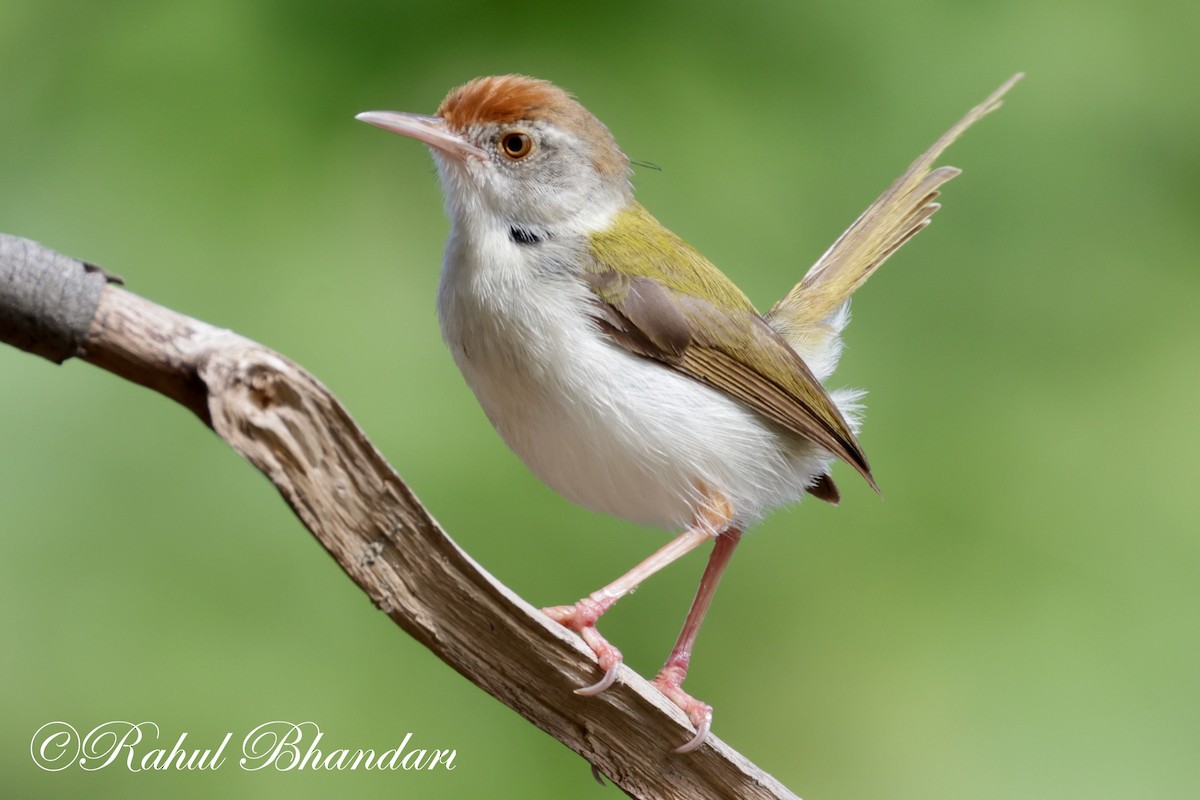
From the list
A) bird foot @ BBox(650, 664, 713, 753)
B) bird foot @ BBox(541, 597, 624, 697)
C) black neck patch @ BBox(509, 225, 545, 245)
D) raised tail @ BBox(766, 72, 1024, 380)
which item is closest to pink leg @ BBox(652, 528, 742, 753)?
bird foot @ BBox(650, 664, 713, 753)

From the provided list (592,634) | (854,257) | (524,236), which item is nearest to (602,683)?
(592,634)

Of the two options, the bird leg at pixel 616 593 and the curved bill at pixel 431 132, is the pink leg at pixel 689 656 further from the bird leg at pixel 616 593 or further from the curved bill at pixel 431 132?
the curved bill at pixel 431 132

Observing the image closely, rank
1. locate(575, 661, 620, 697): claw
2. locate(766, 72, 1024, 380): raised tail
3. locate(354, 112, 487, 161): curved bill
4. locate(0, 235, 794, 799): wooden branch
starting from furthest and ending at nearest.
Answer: locate(766, 72, 1024, 380): raised tail < locate(354, 112, 487, 161): curved bill < locate(575, 661, 620, 697): claw < locate(0, 235, 794, 799): wooden branch

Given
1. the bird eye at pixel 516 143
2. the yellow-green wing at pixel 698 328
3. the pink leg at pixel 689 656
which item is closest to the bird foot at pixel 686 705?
the pink leg at pixel 689 656

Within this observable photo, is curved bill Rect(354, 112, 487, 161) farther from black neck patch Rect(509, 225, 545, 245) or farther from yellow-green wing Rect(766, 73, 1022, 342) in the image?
yellow-green wing Rect(766, 73, 1022, 342)

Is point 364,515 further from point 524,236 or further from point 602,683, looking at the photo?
point 524,236

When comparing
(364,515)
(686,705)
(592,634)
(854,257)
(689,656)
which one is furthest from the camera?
(854,257)

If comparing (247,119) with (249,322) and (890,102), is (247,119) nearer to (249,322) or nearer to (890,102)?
(249,322)

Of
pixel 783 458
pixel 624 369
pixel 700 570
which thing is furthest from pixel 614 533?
pixel 624 369
